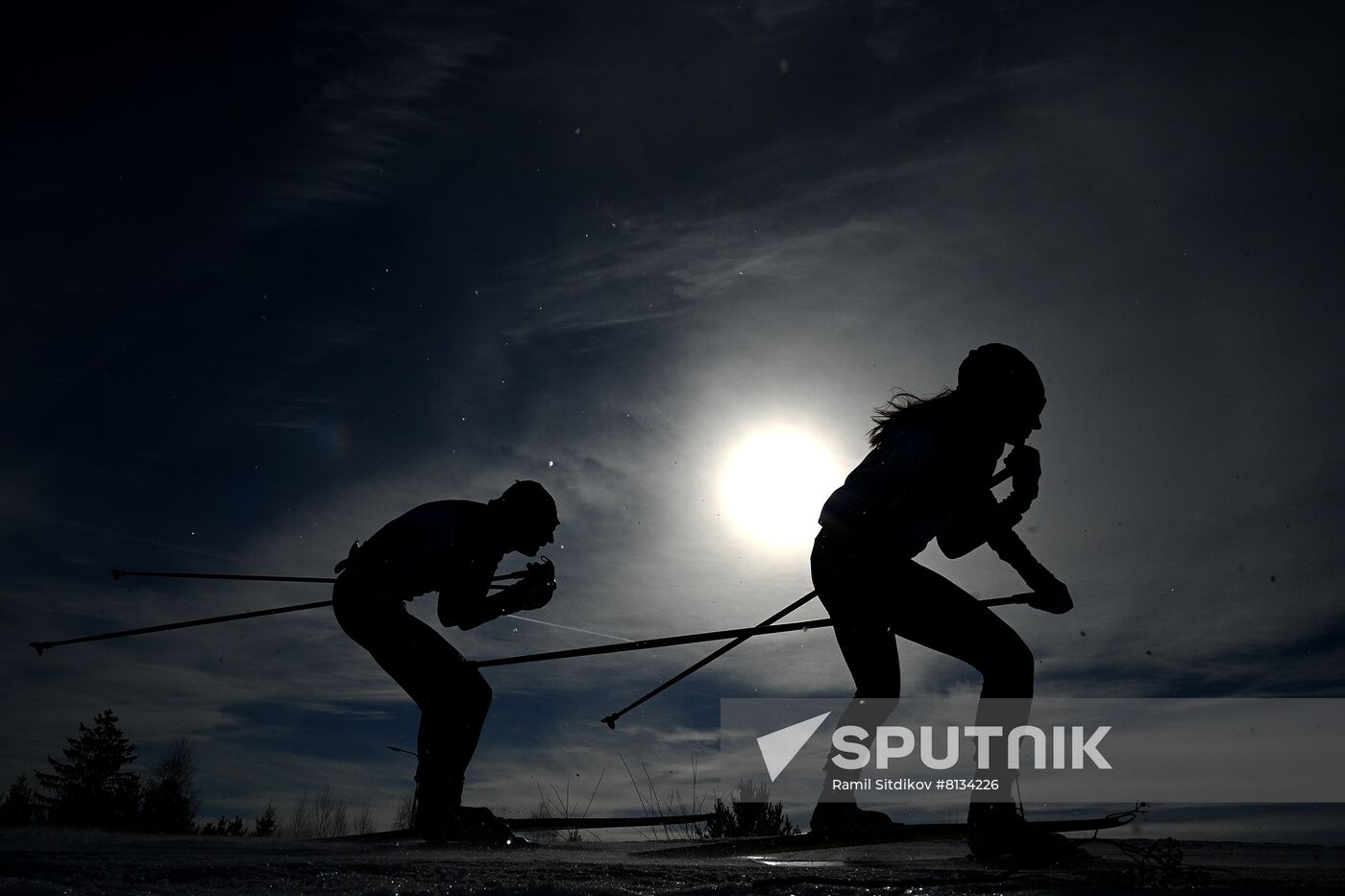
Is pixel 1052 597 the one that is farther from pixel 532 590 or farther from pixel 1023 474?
pixel 532 590

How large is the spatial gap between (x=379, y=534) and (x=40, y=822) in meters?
5.16

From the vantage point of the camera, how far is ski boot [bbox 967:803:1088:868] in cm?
396

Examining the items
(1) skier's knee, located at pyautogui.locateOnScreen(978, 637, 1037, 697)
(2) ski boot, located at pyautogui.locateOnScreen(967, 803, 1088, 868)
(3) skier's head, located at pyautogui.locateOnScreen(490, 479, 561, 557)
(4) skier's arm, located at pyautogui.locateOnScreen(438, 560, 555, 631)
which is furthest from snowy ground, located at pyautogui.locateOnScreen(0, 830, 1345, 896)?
(3) skier's head, located at pyautogui.locateOnScreen(490, 479, 561, 557)

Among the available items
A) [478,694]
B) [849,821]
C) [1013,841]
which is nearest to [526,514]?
[478,694]

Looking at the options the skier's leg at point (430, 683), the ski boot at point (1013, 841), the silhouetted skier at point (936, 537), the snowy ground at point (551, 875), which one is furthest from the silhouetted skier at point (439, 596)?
the ski boot at point (1013, 841)

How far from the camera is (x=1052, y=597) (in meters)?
4.65

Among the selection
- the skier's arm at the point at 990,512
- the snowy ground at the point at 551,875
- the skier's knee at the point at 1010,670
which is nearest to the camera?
the snowy ground at the point at 551,875

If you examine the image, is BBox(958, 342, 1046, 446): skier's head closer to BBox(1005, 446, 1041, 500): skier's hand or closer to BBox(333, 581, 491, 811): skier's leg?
BBox(1005, 446, 1041, 500): skier's hand

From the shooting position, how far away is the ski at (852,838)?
→ 15.5 ft

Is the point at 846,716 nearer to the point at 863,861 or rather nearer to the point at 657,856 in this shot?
the point at 863,861

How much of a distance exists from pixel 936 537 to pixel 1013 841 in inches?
57.9

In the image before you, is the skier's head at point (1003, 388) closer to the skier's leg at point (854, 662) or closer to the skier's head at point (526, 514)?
the skier's leg at point (854, 662)

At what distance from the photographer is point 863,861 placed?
4160 mm

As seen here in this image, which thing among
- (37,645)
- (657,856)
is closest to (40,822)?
(37,645)
